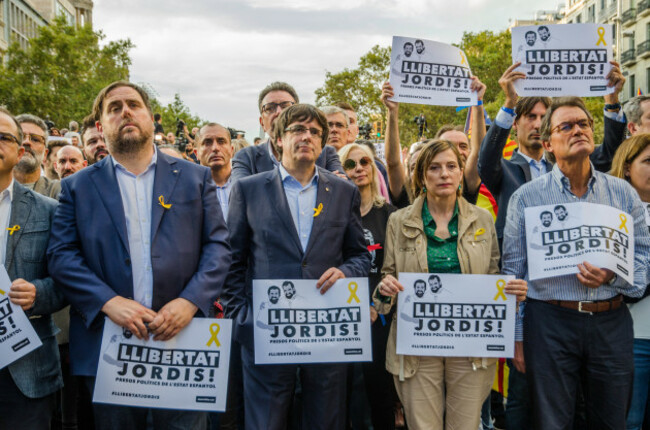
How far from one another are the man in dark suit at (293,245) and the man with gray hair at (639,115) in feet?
9.15

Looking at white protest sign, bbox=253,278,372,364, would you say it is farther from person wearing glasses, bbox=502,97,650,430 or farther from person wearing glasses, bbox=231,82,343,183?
person wearing glasses, bbox=231,82,343,183

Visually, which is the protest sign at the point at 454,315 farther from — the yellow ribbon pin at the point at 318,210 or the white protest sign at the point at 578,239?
the yellow ribbon pin at the point at 318,210

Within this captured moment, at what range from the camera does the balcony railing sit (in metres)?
44.1

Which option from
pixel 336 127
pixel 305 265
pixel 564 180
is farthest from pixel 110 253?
pixel 336 127

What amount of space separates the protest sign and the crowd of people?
0.12 meters

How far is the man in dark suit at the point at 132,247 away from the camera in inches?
122

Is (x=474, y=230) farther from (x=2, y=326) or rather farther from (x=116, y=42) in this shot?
(x=116, y=42)

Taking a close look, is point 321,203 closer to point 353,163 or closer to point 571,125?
point 353,163

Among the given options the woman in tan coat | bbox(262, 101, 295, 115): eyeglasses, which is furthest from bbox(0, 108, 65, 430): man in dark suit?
bbox(262, 101, 295, 115): eyeglasses

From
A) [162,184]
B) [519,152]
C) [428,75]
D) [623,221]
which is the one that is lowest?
[623,221]

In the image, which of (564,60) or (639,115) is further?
(639,115)

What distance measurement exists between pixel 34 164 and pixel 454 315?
377cm

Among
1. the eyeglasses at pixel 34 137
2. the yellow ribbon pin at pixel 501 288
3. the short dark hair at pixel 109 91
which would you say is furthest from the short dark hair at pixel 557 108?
the eyeglasses at pixel 34 137

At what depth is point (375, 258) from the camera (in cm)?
450
